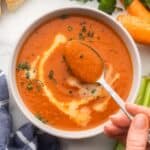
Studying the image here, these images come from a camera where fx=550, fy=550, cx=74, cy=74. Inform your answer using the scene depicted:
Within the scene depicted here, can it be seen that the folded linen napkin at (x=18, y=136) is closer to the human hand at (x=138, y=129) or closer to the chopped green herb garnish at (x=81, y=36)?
the chopped green herb garnish at (x=81, y=36)

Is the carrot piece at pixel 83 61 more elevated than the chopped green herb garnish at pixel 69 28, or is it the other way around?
the chopped green herb garnish at pixel 69 28

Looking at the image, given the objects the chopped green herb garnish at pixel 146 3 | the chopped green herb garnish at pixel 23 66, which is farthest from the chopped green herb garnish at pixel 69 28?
the chopped green herb garnish at pixel 146 3

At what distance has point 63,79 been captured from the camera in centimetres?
133

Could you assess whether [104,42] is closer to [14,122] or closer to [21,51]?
[21,51]

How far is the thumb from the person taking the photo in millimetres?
989

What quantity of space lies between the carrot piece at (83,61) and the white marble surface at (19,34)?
0.67 feet

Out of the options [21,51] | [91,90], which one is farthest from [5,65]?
[91,90]

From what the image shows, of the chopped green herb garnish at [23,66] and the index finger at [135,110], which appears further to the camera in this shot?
the chopped green herb garnish at [23,66]

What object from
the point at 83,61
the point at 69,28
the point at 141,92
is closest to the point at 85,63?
the point at 83,61

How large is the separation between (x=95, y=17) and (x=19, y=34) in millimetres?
215

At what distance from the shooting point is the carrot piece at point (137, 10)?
4.78 feet

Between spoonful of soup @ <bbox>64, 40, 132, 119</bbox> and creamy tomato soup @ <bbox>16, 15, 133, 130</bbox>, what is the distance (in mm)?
31

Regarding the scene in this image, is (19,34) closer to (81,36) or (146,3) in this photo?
(81,36)

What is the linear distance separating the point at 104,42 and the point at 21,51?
21 centimetres
